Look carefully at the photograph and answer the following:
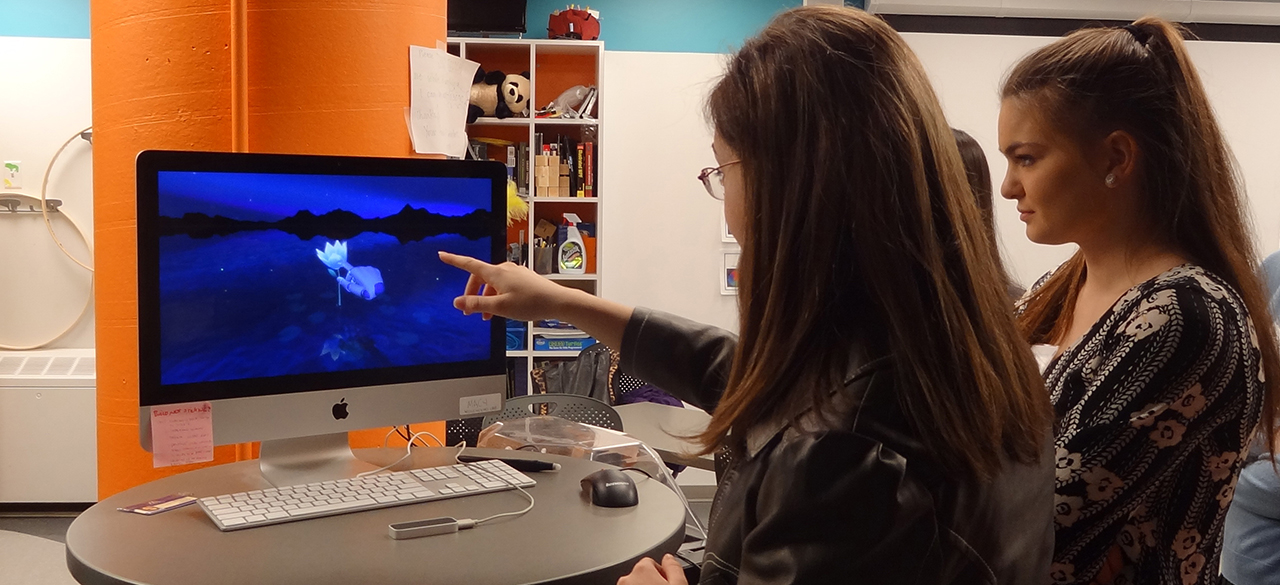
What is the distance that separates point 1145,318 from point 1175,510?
248mm

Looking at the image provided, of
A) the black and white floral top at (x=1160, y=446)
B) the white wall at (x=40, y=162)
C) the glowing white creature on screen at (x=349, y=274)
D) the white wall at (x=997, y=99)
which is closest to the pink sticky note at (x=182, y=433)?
the glowing white creature on screen at (x=349, y=274)

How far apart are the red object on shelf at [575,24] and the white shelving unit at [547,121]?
0.07m

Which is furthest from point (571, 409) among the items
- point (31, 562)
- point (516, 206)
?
point (516, 206)

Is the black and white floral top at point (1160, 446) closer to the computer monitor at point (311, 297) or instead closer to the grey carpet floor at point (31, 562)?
the computer monitor at point (311, 297)

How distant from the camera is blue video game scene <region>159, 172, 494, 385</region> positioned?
139 centimetres

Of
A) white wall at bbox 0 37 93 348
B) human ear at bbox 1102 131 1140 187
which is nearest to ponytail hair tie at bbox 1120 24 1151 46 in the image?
human ear at bbox 1102 131 1140 187

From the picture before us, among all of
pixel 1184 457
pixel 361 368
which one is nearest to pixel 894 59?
pixel 1184 457

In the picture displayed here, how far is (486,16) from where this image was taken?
471 centimetres

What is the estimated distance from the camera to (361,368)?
1546mm

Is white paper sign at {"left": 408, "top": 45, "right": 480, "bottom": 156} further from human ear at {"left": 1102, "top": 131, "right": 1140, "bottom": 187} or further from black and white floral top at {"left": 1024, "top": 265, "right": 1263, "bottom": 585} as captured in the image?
black and white floral top at {"left": 1024, "top": 265, "right": 1263, "bottom": 585}

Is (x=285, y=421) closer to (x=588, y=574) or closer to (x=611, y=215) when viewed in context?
(x=588, y=574)

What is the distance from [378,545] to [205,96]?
115 centimetres

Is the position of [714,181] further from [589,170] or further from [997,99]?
[997,99]

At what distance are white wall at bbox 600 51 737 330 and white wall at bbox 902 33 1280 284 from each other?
49.4 inches
